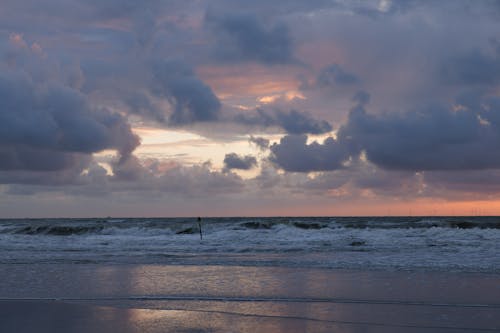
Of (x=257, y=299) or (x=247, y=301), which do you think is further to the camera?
(x=257, y=299)

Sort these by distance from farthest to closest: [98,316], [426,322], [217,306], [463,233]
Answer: [463,233], [217,306], [98,316], [426,322]

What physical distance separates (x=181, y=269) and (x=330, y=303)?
346 inches

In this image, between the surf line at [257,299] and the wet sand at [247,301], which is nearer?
the wet sand at [247,301]

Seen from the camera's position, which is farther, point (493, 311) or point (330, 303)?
point (330, 303)

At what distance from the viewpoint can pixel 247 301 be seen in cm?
1290

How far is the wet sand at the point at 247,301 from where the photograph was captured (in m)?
10.3

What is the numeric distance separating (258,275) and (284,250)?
1278 centimetres

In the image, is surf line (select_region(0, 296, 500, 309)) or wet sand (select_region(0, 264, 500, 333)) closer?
wet sand (select_region(0, 264, 500, 333))

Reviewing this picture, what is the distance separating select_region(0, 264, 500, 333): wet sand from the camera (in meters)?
10.3

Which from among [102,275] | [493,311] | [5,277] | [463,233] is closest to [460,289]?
[493,311]

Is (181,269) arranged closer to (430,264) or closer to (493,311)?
(430,264)

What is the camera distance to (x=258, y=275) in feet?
58.7

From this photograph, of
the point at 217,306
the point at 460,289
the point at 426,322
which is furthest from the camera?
the point at 460,289

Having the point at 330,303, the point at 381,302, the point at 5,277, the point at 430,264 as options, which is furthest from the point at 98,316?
the point at 430,264
